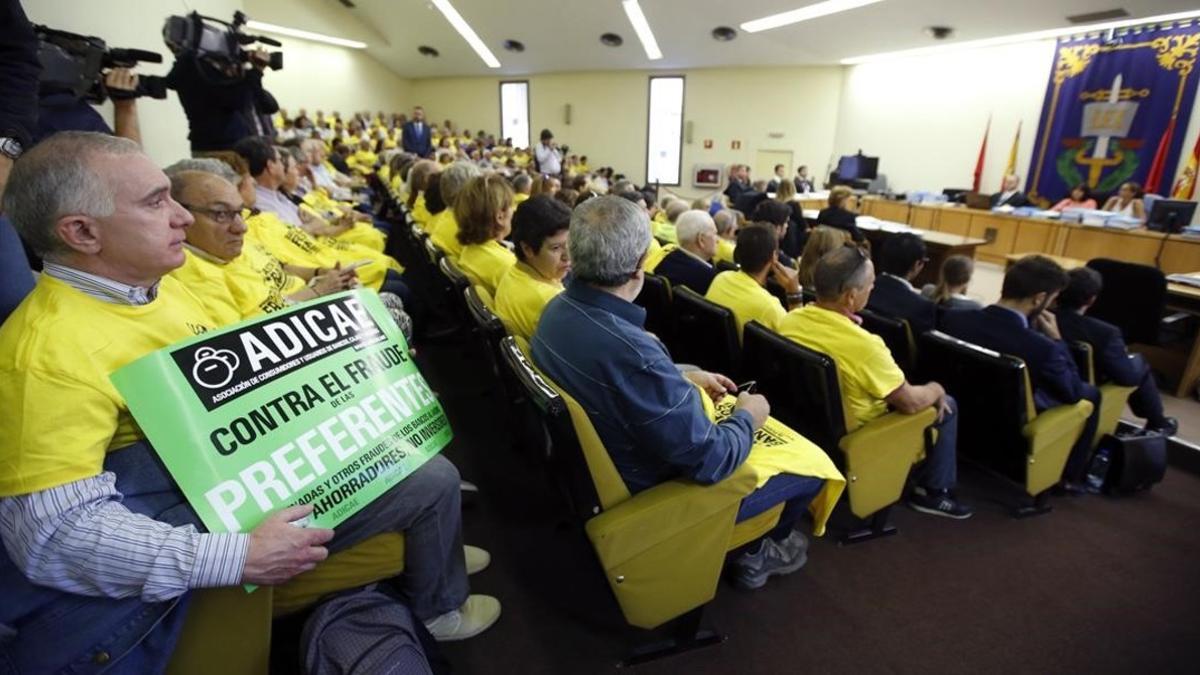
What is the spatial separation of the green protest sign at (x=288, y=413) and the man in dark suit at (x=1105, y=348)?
278 cm

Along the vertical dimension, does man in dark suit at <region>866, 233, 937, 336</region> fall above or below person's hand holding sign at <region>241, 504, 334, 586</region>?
above

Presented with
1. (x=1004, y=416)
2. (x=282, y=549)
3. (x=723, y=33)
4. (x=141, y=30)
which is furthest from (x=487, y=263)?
(x=723, y=33)

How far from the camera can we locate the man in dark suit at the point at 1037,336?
2.08 meters

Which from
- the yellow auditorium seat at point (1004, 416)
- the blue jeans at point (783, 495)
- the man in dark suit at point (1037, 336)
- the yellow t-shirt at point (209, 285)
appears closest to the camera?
the blue jeans at point (783, 495)

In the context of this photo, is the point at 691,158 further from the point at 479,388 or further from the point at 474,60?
the point at 479,388

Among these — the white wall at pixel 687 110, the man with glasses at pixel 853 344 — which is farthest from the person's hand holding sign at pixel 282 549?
the white wall at pixel 687 110

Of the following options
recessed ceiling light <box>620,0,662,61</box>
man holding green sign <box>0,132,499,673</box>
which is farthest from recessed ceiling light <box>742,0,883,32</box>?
man holding green sign <box>0,132,499,673</box>

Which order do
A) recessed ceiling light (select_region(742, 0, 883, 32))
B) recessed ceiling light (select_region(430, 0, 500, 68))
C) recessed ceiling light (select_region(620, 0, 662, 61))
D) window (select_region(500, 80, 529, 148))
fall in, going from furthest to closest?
1. window (select_region(500, 80, 529, 148))
2. recessed ceiling light (select_region(430, 0, 500, 68))
3. recessed ceiling light (select_region(620, 0, 662, 61))
4. recessed ceiling light (select_region(742, 0, 883, 32))

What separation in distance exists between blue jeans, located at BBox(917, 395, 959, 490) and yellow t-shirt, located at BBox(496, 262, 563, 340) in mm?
1515

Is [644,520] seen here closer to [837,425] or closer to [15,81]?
[837,425]

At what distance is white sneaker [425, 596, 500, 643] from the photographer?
1.54m

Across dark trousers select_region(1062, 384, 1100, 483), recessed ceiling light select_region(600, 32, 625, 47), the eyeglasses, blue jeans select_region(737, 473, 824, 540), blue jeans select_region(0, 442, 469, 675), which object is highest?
recessed ceiling light select_region(600, 32, 625, 47)

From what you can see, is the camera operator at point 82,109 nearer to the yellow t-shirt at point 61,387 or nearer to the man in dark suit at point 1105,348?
the yellow t-shirt at point 61,387

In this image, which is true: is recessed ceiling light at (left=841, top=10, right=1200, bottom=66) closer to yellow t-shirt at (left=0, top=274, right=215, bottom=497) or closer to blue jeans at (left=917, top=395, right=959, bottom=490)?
blue jeans at (left=917, top=395, right=959, bottom=490)
